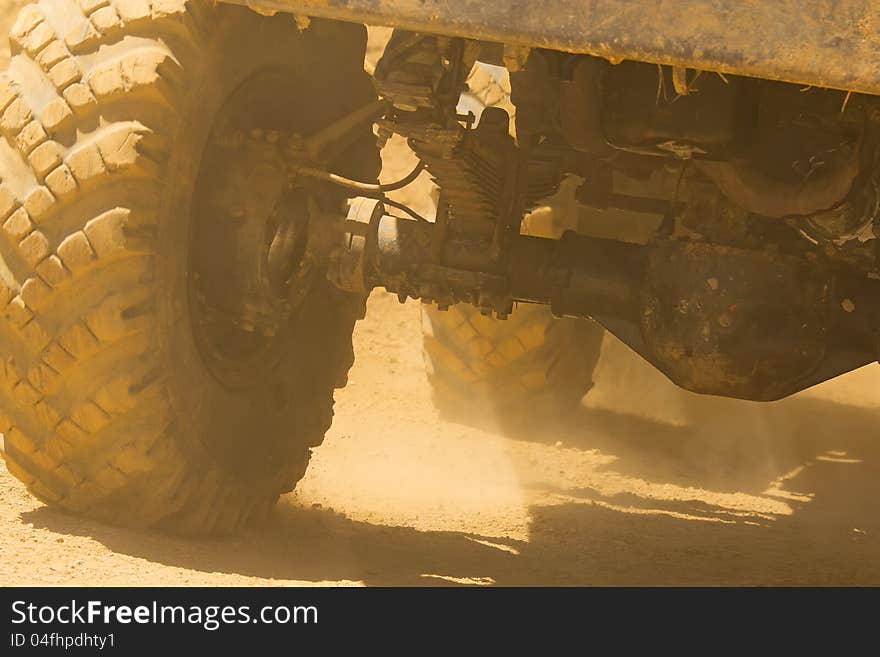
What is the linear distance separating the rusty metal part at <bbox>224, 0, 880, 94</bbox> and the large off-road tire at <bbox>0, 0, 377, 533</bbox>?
0.79 m

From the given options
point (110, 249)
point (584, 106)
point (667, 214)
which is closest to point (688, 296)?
point (667, 214)

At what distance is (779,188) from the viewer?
370cm

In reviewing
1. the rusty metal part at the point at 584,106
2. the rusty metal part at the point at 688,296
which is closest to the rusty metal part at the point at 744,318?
the rusty metal part at the point at 688,296

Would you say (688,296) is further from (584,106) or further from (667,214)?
(584,106)

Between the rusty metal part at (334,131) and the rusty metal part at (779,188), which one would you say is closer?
the rusty metal part at (779,188)

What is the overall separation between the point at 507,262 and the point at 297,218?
23.7 inches

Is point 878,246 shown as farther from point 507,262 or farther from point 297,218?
point 297,218

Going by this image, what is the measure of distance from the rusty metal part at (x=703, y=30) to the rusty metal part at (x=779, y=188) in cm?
77

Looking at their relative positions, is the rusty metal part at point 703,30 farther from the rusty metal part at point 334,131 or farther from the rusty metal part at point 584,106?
the rusty metal part at point 334,131

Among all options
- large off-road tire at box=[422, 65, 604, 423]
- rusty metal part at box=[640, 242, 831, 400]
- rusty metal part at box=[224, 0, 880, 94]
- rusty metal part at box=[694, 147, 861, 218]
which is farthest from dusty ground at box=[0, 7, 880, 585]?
rusty metal part at box=[224, 0, 880, 94]

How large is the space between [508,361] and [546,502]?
1.32m

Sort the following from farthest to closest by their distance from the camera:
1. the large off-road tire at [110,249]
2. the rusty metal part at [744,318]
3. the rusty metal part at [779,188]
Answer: the rusty metal part at [744,318]
the rusty metal part at [779,188]
the large off-road tire at [110,249]

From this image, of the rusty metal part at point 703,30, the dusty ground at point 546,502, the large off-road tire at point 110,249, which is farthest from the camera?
the dusty ground at point 546,502

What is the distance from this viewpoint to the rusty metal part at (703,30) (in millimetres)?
2801
